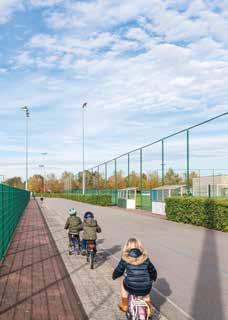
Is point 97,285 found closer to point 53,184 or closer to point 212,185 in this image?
point 212,185

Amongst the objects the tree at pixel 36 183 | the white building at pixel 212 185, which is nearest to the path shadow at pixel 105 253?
the white building at pixel 212 185

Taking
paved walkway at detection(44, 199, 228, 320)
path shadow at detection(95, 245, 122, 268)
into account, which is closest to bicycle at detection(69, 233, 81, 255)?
paved walkway at detection(44, 199, 228, 320)

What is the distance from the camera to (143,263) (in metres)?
5.57

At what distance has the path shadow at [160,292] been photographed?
7551 millimetres

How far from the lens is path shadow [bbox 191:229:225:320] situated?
22.7 ft

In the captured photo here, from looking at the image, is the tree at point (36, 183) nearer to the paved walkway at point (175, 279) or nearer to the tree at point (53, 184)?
the tree at point (53, 184)

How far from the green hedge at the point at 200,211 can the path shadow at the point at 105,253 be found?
23.9 ft

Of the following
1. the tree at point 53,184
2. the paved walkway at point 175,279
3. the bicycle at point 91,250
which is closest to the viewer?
the paved walkway at point 175,279

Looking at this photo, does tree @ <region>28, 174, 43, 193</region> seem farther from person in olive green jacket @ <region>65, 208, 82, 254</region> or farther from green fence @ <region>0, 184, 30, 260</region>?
person in olive green jacket @ <region>65, 208, 82, 254</region>

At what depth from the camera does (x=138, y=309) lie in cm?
531

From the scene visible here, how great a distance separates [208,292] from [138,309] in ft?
10.8

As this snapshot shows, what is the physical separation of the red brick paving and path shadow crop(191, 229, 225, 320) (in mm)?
1703

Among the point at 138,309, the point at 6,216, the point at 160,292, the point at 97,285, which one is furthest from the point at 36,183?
the point at 138,309

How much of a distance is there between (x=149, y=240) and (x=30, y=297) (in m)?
9.59
